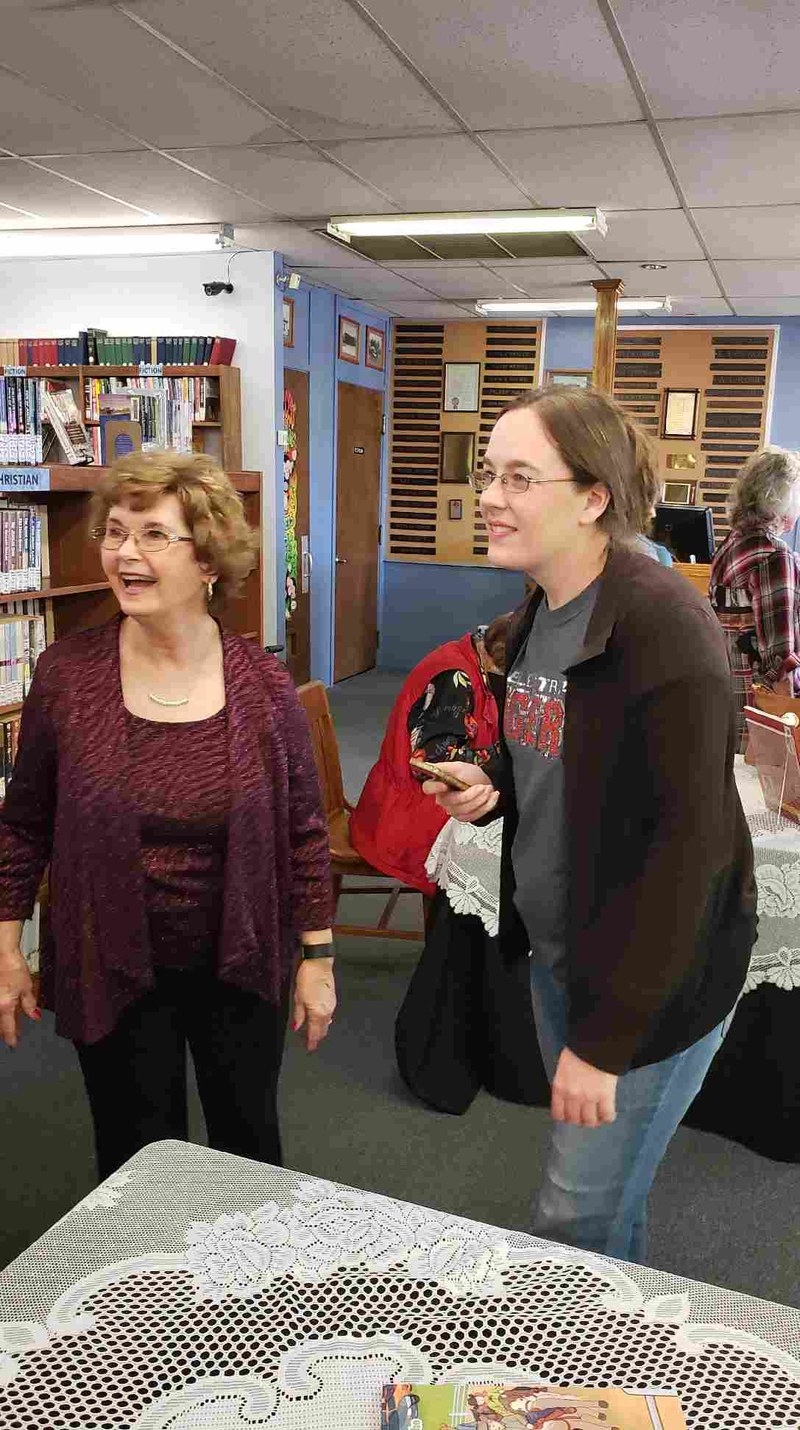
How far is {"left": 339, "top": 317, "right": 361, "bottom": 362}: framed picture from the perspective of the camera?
800 cm

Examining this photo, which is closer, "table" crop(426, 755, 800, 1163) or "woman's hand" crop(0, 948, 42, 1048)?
"woman's hand" crop(0, 948, 42, 1048)

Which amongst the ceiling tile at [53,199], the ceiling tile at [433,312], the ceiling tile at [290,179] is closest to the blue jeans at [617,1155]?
the ceiling tile at [290,179]

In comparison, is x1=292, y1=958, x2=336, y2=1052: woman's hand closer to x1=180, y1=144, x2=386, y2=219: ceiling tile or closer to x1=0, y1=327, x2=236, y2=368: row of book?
x1=180, y1=144, x2=386, y2=219: ceiling tile

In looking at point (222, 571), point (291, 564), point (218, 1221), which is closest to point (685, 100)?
point (222, 571)

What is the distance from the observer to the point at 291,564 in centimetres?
747

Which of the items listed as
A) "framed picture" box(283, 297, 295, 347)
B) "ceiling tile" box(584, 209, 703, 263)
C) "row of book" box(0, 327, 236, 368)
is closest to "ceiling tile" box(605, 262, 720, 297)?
"ceiling tile" box(584, 209, 703, 263)

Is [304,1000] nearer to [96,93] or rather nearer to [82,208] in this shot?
[96,93]

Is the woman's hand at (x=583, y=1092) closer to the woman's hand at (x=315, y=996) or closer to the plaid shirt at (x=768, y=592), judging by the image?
the woman's hand at (x=315, y=996)

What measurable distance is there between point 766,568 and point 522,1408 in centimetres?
332

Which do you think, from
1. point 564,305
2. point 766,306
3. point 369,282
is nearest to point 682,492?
point 766,306

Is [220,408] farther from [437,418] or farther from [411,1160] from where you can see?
[411,1160]

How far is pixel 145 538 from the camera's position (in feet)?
5.20

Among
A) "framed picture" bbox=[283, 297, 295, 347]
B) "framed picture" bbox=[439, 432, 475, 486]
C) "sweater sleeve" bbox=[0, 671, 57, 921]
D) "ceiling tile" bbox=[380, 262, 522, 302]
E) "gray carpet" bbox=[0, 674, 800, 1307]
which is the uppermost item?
"ceiling tile" bbox=[380, 262, 522, 302]

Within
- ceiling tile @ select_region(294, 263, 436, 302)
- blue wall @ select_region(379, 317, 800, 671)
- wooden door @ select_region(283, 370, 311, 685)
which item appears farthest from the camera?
blue wall @ select_region(379, 317, 800, 671)
